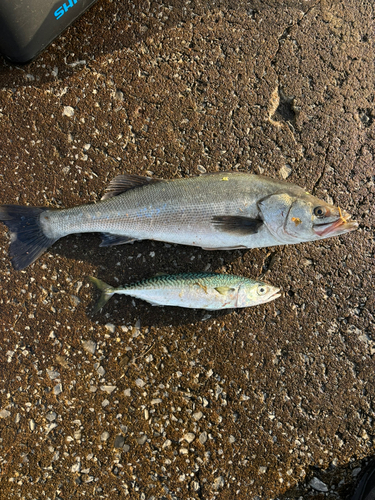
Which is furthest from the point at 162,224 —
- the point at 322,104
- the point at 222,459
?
the point at 222,459

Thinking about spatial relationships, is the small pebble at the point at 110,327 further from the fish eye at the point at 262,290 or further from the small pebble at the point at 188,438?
the fish eye at the point at 262,290

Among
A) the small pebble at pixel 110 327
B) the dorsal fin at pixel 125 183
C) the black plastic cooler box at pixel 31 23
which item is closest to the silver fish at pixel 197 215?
the dorsal fin at pixel 125 183

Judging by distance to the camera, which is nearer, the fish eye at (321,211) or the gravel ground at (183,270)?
the fish eye at (321,211)

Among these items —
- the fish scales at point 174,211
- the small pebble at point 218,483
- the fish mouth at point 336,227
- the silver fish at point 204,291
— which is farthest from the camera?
the small pebble at point 218,483

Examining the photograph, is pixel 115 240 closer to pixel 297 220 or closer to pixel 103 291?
pixel 103 291

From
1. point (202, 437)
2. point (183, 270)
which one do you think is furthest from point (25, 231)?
point (202, 437)
